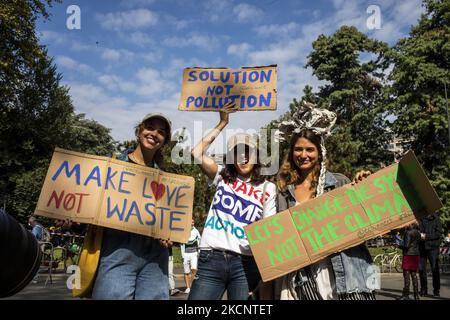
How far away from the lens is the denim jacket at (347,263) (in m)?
2.50

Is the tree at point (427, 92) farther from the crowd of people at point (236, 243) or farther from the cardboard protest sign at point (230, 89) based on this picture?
the crowd of people at point (236, 243)

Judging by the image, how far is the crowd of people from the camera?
8.70 feet

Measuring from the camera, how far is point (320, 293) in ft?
8.38

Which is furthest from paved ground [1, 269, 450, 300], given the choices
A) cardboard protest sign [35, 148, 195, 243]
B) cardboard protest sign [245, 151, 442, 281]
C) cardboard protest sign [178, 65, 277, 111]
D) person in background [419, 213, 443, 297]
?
cardboard protest sign [245, 151, 442, 281]

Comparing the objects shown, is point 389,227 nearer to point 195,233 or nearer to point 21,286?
point 21,286

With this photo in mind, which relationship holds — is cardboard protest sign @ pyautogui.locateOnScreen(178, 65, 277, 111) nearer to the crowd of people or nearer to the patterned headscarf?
the crowd of people

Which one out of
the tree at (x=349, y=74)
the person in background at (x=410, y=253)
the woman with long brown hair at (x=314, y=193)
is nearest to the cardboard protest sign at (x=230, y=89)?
the woman with long brown hair at (x=314, y=193)

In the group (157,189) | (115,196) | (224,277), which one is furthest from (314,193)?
(115,196)

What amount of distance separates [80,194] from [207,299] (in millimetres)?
1147

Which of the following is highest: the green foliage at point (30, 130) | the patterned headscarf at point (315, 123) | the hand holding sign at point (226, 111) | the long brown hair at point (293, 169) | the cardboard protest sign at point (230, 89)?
the green foliage at point (30, 130)

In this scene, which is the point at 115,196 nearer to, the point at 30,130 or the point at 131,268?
the point at 131,268

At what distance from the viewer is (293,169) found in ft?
9.82

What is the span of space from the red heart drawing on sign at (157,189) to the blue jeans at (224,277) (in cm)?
57

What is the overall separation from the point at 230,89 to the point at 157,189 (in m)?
1.29
